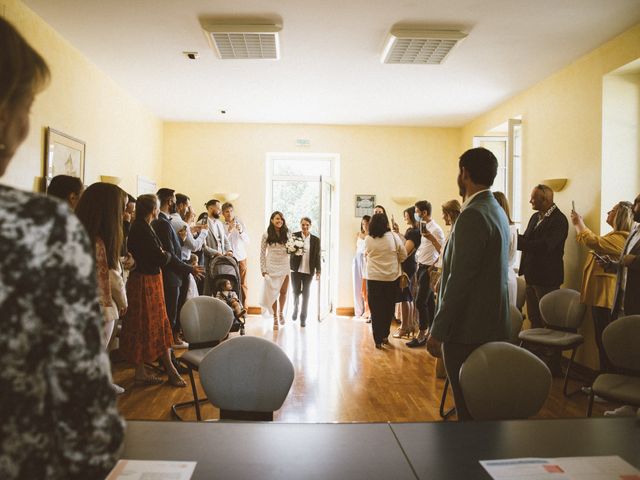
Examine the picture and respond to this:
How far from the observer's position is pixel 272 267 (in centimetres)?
691

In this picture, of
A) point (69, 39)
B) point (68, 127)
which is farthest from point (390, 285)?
point (69, 39)

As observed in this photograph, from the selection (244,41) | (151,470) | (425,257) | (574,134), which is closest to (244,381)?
(151,470)

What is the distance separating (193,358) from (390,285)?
2.92m

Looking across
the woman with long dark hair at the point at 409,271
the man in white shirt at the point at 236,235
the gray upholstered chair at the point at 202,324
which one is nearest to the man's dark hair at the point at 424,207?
the woman with long dark hair at the point at 409,271

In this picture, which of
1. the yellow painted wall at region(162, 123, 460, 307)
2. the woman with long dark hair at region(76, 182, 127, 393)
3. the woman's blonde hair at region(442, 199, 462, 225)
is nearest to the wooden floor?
the woman with long dark hair at region(76, 182, 127, 393)

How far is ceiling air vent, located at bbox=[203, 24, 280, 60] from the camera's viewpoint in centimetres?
416

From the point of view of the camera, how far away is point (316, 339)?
6.14m

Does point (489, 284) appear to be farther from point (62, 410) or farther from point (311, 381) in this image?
point (311, 381)

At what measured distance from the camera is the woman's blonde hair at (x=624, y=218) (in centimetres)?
405

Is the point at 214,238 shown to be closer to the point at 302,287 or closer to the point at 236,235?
the point at 236,235

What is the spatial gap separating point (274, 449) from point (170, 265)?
339 cm

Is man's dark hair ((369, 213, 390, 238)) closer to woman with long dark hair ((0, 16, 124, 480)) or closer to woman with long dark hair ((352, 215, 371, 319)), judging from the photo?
woman with long dark hair ((352, 215, 371, 319))

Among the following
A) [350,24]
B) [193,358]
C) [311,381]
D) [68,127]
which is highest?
[350,24]

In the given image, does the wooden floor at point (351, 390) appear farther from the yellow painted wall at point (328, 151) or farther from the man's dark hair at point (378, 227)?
the yellow painted wall at point (328, 151)
